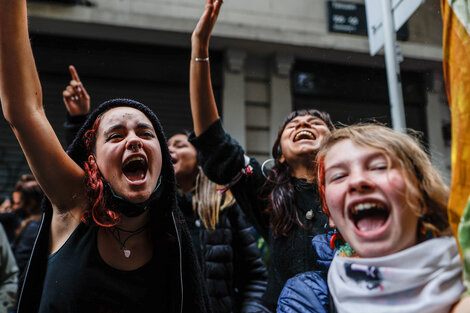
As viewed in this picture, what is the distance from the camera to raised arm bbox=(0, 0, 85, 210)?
137cm

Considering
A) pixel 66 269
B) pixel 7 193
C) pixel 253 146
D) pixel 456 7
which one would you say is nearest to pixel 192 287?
pixel 66 269

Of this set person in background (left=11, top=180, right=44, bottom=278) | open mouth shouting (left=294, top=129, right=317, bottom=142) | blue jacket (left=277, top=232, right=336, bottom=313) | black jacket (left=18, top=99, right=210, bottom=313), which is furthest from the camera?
person in background (left=11, top=180, right=44, bottom=278)

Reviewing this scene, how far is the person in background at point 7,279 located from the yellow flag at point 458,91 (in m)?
2.88

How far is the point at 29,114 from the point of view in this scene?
143 cm

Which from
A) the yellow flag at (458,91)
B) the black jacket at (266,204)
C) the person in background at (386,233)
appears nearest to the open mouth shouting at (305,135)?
the black jacket at (266,204)

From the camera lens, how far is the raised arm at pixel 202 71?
1.96m

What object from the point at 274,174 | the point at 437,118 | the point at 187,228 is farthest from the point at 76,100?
the point at 437,118

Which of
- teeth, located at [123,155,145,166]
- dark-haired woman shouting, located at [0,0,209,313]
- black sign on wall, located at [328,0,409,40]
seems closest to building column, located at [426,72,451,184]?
black sign on wall, located at [328,0,409,40]

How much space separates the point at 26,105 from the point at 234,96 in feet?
15.4

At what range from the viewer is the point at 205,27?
1.96 meters

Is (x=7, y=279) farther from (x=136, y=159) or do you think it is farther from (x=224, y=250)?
(x=136, y=159)

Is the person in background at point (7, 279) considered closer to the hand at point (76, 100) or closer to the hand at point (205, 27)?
the hand at point (76, 100)

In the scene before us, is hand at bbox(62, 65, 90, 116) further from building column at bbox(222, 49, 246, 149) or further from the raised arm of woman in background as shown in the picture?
building column at bbox(222, 49, 246, 149)

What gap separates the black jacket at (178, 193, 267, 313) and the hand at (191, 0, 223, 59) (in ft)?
4.37
